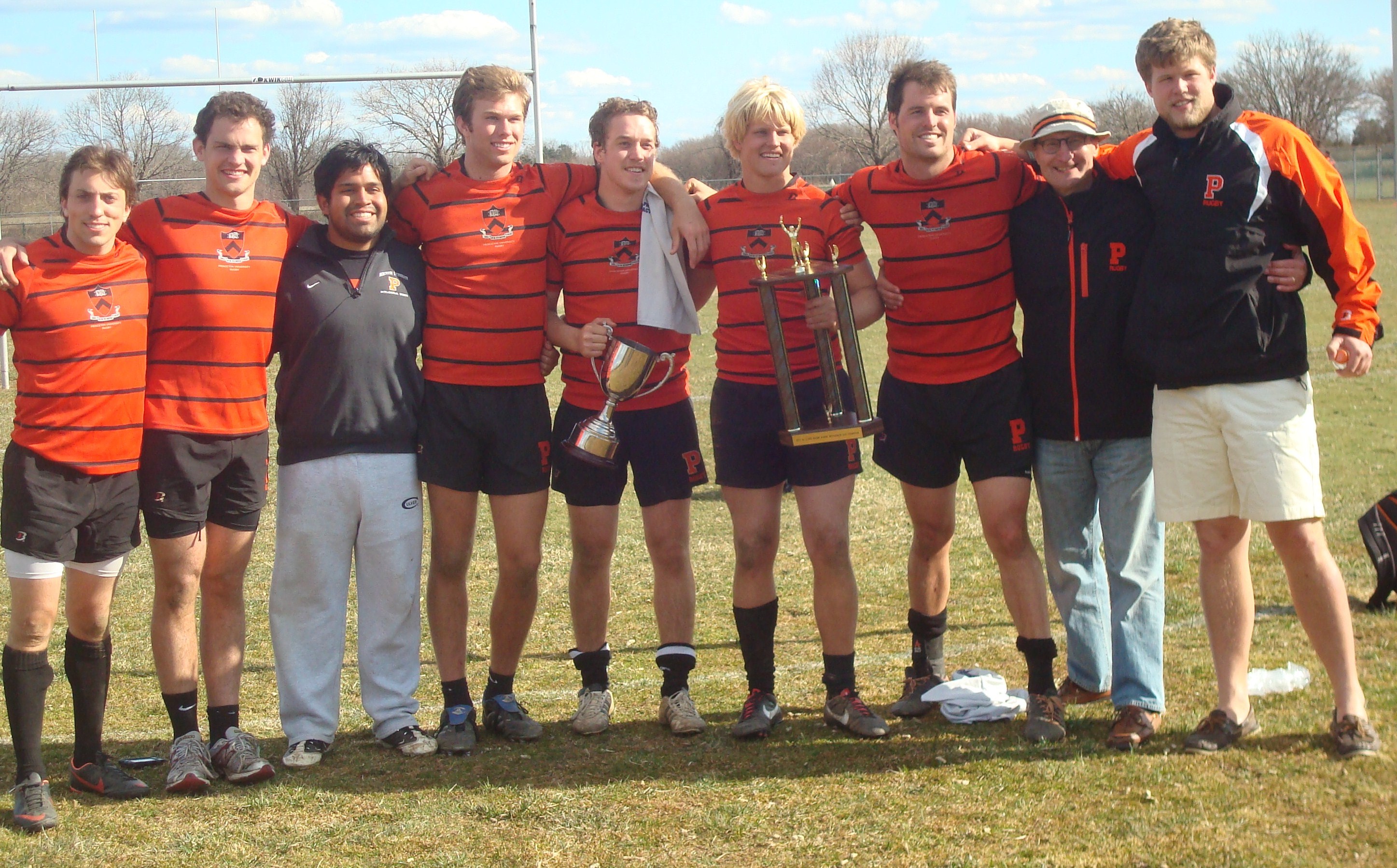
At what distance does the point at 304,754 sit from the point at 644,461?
1.49m

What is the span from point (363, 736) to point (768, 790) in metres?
1.60

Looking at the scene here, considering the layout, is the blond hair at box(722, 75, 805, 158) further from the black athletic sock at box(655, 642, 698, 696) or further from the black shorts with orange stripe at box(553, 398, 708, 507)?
the black athletic sock at box(655, 642, 698, 696)

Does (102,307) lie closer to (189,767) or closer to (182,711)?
(182,711)

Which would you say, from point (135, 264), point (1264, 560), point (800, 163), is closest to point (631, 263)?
point (135, 264)

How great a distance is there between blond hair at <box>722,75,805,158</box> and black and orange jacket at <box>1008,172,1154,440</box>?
0.79 metres

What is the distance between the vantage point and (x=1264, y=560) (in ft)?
21.2

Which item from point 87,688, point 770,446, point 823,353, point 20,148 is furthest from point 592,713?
point 20,148

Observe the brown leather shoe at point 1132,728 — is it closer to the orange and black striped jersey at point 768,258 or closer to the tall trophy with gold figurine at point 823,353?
the tall trophy with gold figurine at point 823,353

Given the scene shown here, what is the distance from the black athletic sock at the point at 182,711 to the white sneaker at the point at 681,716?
1.57 m

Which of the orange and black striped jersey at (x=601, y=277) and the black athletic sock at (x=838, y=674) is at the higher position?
Result: the orange and black striped jersey at (x=601, y=277)

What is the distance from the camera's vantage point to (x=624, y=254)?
4.30 m

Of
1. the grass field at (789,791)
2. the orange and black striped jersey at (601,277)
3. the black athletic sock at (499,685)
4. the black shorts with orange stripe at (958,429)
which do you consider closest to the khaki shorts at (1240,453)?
the black shorts with orange stripe at (958,429)

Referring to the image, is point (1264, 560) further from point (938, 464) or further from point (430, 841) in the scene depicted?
point (430, 841)

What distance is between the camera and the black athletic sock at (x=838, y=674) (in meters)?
4.33
